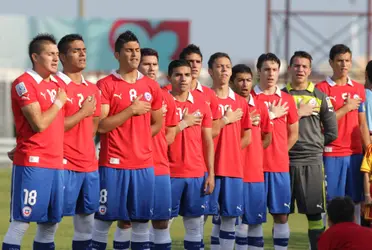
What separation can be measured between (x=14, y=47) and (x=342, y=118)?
30150mm

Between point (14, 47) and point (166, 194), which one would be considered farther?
point (14, 47)

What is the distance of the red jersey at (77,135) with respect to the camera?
448 inches

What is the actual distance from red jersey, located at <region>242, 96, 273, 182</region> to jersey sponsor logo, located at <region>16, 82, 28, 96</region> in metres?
3.64

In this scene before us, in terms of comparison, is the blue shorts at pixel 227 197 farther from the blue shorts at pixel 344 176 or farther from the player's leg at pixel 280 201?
the blue shorts at pixel 344 176

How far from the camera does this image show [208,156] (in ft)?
41.8

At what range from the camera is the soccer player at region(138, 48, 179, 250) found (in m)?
12.2

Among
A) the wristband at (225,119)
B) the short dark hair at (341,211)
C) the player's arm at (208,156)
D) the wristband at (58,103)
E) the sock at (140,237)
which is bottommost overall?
the sock at (140,237)

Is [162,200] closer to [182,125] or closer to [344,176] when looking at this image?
[182,125]

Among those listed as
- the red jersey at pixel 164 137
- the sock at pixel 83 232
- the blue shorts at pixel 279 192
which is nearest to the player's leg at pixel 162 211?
the red jersey at pixel 164 137

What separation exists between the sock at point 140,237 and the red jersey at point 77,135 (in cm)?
90

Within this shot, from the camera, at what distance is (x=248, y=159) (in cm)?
1356

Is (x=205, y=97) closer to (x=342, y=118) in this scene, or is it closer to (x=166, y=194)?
(x=166, y=194)

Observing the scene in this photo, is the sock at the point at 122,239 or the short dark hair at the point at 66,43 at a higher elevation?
the short dark hair at the point at 66,43

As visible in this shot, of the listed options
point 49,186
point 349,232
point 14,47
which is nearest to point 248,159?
point 49,186
